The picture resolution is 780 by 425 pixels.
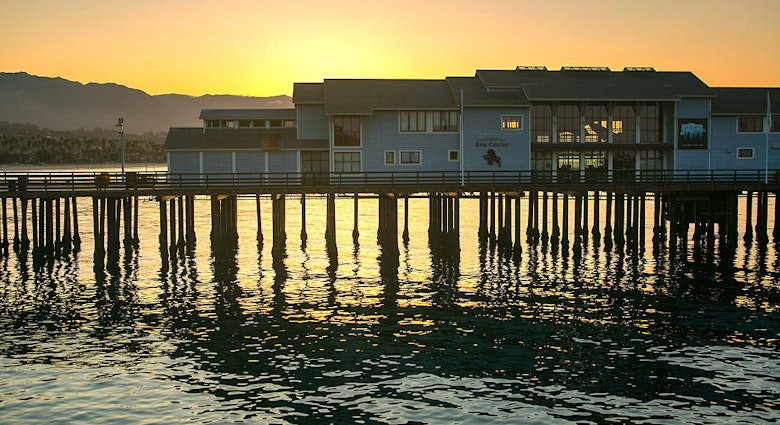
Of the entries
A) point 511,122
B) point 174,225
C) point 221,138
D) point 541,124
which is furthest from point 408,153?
point 221,138

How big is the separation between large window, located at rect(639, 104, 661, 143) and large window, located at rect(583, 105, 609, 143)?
2.52 m

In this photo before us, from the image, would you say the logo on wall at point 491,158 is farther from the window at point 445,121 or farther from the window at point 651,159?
the window at point 651,159

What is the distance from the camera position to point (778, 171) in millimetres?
54062

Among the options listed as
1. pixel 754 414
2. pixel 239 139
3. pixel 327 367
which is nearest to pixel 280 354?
pixel 327 367

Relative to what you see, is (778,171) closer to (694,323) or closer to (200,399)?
(694,323)

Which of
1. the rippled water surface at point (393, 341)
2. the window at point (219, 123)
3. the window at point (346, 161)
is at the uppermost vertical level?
the window at point (219, 123)

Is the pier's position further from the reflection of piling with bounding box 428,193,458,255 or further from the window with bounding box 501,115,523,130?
the window with bounding box 501,115,523,130

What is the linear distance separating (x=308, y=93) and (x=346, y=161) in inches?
427

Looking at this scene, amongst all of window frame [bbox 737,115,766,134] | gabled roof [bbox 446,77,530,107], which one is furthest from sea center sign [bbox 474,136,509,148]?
window frame [bbox 737,115,766,134]

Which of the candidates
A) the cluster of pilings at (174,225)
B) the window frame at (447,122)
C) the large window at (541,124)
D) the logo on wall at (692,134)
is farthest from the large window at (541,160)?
the cluster of pilings at (174,225)

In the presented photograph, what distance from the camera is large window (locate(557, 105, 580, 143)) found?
57.6m

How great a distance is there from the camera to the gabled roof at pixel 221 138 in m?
59.8

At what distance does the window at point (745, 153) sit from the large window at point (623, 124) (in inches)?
273

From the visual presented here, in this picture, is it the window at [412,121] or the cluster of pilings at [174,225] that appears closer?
the cluster of pilings at [174,225]
